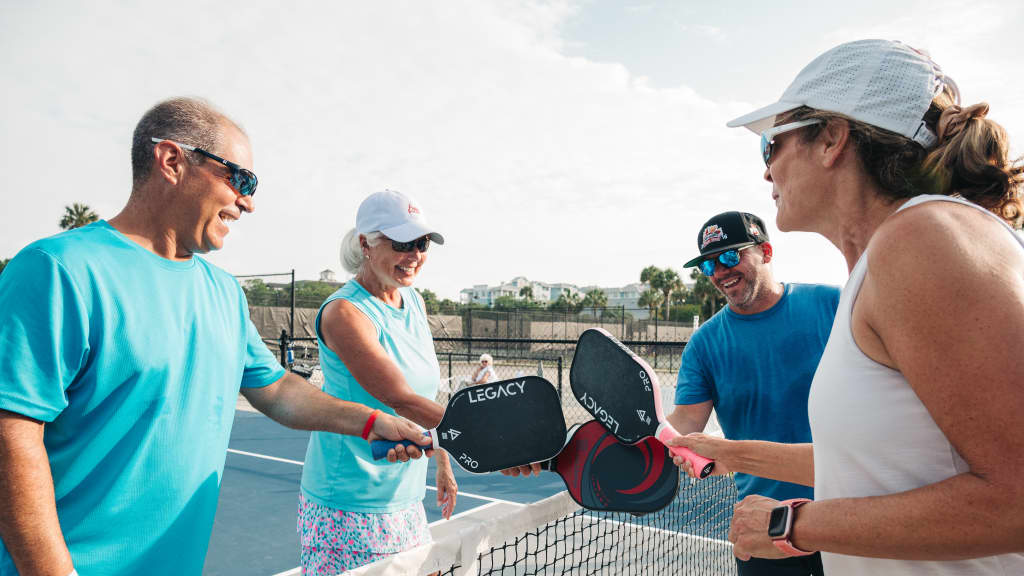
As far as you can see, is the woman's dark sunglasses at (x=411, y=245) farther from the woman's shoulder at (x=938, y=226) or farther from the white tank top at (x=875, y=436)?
the woman's shoulder at (x=938, y=226)

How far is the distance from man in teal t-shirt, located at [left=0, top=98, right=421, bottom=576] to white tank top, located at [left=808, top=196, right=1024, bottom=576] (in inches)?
54.0

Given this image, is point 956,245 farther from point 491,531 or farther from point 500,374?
point 500,374

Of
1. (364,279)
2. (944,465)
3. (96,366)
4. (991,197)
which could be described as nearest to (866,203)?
(991,197)

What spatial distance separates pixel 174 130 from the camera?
1.87 meters

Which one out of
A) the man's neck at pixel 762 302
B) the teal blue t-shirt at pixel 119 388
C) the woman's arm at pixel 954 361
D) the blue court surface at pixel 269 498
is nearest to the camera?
the woman's arm at pixel 954 361

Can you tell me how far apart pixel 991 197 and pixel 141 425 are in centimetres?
212

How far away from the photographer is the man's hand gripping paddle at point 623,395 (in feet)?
6.13

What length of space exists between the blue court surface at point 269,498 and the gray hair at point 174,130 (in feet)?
14.8

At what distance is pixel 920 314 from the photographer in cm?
108

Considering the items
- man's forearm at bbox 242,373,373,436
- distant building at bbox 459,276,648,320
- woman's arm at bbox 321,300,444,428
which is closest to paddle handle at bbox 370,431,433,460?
man's forearm at bbox 242,373,373,436

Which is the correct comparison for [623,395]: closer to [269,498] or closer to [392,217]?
[392,217]

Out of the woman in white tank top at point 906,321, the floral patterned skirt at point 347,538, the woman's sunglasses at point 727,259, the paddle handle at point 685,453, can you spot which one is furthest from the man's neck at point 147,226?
the woman's sunglasses at point 727,259

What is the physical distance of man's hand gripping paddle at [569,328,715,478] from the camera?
1867mm

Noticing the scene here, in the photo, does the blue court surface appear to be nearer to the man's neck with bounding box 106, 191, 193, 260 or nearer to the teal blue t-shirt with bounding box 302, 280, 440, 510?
the teal blue t-shirt with bounding box 302, 280, 440, 510
